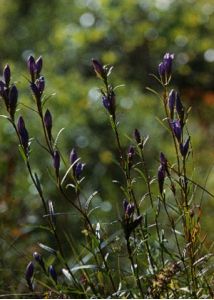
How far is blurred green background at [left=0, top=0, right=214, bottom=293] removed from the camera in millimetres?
5059

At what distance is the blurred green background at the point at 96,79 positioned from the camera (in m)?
5.06

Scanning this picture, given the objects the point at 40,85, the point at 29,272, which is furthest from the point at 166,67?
the point at 29,272

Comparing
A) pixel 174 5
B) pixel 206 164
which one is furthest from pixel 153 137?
pixel 174 5

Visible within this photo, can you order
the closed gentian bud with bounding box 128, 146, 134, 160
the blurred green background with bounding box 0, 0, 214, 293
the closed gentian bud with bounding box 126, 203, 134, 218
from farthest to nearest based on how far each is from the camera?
the blurred green background with bounding box 0, 0, 214, 293, the closed gentian bud with bounding box 128, 146, 134, 160, the closed gentian bud with bounding box 126, 203, 134, 218

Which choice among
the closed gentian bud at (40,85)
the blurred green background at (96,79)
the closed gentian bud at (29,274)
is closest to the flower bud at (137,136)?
the closed gentian bud at (40,85)

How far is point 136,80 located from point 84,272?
819 centimetres

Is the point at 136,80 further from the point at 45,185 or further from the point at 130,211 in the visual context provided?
the point at 130,211

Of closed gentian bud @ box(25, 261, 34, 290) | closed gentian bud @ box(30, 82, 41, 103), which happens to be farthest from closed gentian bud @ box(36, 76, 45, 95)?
closed gentian bud @ box(25, 261, 34, 290)

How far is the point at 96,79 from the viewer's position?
25.2 feet

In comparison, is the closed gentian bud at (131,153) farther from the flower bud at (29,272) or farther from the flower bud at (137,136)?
the flower bud at (29,272)

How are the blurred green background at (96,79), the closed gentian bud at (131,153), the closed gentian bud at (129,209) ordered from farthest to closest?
1. the blurred green background at (96,79)
2. the closed gentian bud at (131,153)
3. the closed gentian bud at (129,209)

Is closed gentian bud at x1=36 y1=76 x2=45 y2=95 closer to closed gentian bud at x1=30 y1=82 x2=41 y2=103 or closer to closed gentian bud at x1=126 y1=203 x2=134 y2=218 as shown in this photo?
closed gentian bud at x1=30 y1=82 x2=41 y2=103

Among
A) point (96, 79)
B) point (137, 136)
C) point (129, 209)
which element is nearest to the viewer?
point (129, 209)

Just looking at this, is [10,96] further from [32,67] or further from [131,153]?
[131,153]
